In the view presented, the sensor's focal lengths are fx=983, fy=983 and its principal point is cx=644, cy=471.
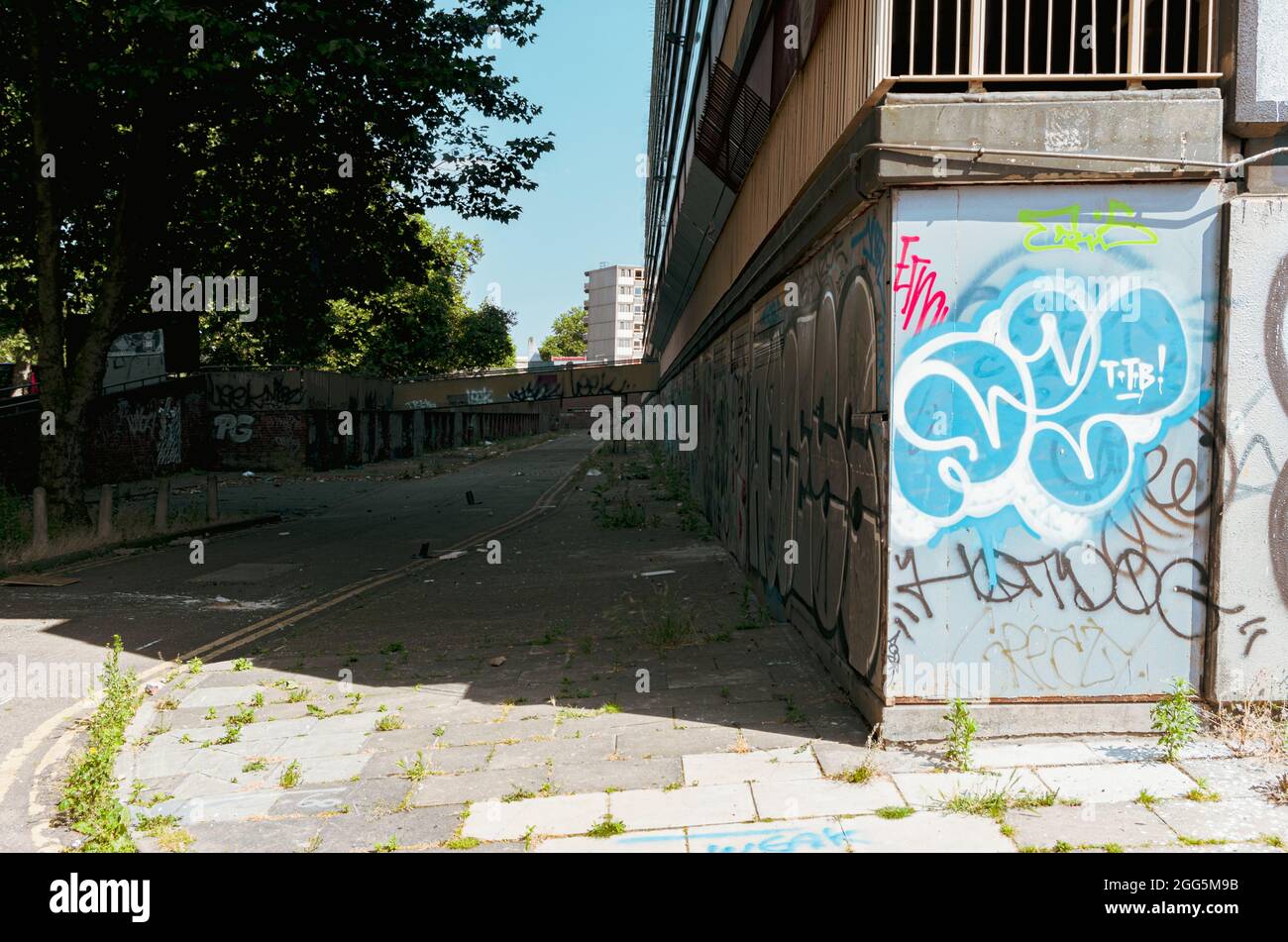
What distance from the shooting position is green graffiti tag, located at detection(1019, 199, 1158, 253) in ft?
17.8

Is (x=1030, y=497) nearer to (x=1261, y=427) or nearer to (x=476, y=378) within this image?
(x=1261, y=427)

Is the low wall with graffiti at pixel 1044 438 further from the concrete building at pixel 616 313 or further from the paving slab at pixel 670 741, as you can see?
the concrete building at pixel 616 313

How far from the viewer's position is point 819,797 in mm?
4816

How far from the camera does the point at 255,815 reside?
200 inches

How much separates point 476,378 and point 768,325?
1045 inches

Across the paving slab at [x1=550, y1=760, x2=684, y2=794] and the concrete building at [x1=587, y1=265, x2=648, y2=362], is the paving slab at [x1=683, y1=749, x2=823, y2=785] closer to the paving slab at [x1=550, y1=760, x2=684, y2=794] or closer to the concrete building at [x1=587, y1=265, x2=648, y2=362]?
the paving slab at [x1=550, y1=760, x2=684, y2=794]

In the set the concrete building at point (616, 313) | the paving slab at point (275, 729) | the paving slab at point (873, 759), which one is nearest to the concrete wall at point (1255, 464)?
the paving slab at point (873, 759)

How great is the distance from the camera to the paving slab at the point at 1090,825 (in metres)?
4.19

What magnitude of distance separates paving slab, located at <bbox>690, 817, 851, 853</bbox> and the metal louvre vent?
6.55m

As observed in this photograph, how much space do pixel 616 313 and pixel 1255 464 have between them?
181441 millimetres

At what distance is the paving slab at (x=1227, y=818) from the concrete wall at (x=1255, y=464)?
1119mm

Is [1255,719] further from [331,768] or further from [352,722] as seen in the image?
[352,722]

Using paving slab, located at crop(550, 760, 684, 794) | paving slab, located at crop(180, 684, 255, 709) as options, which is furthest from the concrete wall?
paving slab, located at crop(180, 684, 255, 709)

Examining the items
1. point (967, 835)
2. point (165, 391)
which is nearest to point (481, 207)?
point (967, 835)
